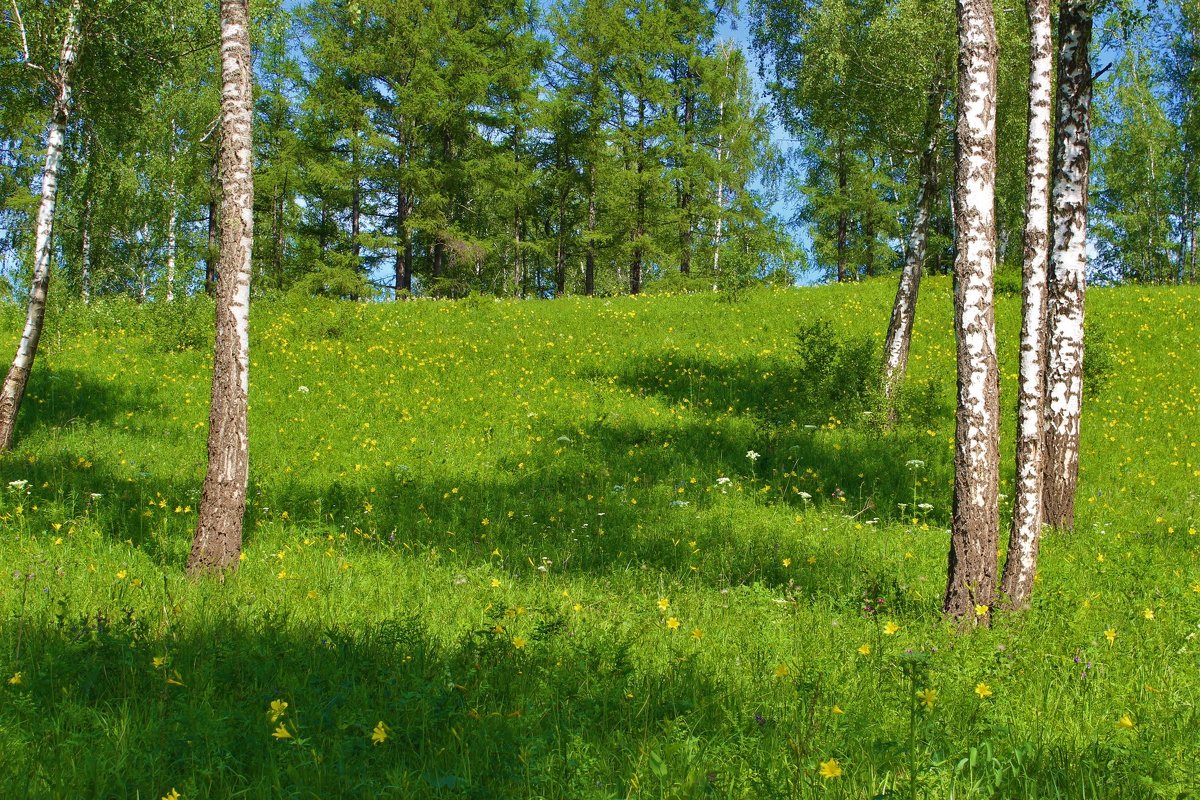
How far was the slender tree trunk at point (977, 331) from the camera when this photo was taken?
17.3 ft

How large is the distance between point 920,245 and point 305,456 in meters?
11.1

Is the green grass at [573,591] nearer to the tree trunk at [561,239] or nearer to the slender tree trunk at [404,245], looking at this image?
the slender tree trunk at [404,245]

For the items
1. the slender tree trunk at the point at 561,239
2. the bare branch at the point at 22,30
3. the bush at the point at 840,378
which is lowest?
the bush at the point at 840,378

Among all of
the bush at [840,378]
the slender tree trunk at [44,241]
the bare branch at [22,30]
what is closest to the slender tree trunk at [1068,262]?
the bush at [840,378]

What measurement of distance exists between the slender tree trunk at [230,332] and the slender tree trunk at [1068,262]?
8.24m

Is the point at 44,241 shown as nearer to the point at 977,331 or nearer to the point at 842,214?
the point at 977,331

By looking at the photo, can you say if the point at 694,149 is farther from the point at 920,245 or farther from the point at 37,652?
the point at 37,652

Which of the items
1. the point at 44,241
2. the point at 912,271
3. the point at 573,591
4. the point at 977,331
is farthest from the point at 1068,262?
the point at 44,241

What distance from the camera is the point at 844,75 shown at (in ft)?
52.1

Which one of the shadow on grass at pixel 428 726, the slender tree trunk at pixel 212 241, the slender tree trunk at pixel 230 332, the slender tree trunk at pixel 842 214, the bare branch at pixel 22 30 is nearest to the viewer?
the shadow on grass at pixel 428 726

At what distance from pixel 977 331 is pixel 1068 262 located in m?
A: 3.97

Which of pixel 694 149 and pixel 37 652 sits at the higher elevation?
pixel 694 149

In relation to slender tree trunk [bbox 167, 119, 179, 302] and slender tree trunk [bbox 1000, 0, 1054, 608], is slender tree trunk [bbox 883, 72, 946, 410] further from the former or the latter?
slender tree trunk [bbox 167, 119, 179, 302]

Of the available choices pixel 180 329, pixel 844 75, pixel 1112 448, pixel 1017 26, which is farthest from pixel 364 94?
pixel 1112 448
